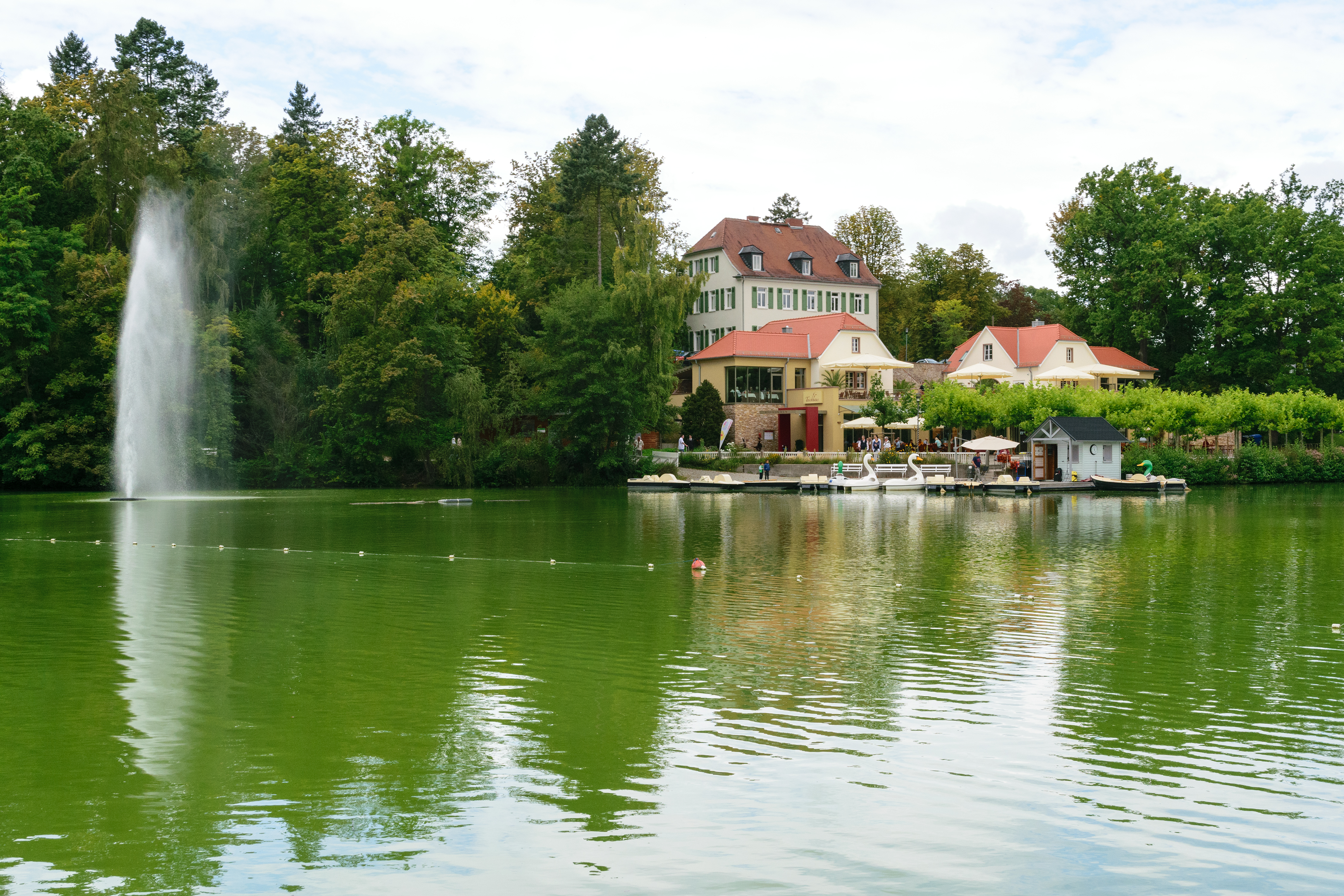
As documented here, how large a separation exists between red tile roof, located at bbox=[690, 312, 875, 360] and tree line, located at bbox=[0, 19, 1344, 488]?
22.4 ft

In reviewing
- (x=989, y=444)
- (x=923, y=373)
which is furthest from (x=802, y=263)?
(x=989, y=444)

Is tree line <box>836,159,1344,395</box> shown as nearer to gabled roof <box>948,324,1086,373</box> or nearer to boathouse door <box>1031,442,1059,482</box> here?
gabled roof <box>948,324,1086,373</box>

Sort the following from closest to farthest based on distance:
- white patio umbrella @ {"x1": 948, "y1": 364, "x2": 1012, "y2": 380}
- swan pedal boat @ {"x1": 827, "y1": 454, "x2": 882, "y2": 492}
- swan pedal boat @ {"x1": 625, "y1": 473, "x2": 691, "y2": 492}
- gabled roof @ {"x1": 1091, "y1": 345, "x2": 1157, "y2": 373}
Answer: swan pedal boat @ {"x1": 827, "y1": 454, "x2": 882, "y2": 492} < swan pedal boat @ {"x1": 625, "y1": 473, "x2": 691, "y2": 492} < white patio umbrella @ {"x1": 948, "y1": 364, "x2": 1012, "y2": 380} < gabled roof @ {"x1": 1091, "y1": 345, "x2": 1157, "y2": 373}

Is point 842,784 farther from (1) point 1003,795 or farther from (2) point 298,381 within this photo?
(2) point 298,381

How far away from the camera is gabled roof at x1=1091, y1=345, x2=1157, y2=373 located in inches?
3174

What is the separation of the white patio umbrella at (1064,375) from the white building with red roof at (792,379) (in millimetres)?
10147

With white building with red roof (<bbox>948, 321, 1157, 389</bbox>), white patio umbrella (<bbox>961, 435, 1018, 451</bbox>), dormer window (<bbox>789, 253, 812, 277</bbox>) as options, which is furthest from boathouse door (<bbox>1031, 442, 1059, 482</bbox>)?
dormer window (<bbox>789, 253, 812, 277</bbox>)

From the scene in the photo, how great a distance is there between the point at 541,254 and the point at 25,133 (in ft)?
100

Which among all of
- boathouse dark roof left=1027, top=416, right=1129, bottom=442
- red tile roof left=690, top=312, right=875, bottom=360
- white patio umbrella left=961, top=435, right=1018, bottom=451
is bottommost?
white patio umbrella left=961, top=435, right=1018, bottom=451

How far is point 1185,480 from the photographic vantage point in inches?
2328

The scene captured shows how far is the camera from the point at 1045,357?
259 ft

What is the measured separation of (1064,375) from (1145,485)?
854 inches

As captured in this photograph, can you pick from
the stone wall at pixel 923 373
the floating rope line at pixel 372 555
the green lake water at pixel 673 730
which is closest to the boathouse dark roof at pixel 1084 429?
the stone wall at pixel 923 373

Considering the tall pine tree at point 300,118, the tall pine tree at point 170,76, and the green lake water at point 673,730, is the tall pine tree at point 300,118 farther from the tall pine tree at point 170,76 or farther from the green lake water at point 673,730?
the green lake water at point 673,730
